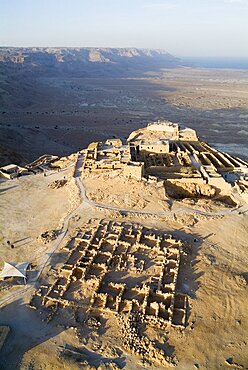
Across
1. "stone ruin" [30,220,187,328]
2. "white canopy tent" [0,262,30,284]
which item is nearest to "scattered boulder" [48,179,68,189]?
"stone ruin" [30,220,187,328]

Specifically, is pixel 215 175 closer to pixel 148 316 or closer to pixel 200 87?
pixel 148 316

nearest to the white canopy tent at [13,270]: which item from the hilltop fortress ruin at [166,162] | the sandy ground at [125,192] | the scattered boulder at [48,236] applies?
the scattered boulder at [48,236]

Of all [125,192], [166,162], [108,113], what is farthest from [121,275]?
[108,113]

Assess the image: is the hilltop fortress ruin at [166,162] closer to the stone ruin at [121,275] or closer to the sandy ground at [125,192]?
the sandy ground at [125,192]

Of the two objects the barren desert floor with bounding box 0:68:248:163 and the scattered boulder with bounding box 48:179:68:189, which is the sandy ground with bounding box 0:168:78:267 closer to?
the scattered boulder with bounding box 48:179:68:189

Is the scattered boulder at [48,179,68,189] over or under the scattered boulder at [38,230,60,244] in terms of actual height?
over
